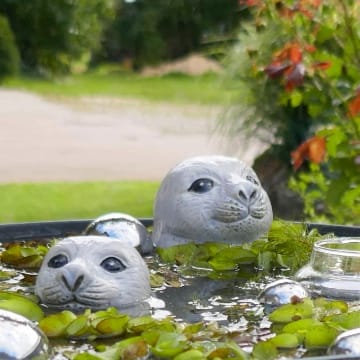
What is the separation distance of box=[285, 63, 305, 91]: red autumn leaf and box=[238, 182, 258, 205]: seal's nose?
1143 millimetres

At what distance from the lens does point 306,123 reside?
22.2 ft

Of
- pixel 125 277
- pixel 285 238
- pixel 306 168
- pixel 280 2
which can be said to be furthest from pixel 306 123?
pixel 125 277

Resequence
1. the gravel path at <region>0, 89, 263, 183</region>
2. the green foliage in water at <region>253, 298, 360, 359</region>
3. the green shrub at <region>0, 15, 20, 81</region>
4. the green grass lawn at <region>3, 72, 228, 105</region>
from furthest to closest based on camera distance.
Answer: the green grass lawn at <region>3, 72, 228, 105</region>
the gravel path at <region>0, 89, 263, 183</region>
the green shrub at <region>0, 15, 20, 81</region>
the green foliage in water at <region>253, 298, 360, 359</region>

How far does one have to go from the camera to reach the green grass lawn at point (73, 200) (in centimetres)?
795

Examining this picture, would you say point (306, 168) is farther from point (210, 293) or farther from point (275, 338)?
point (275, 338)

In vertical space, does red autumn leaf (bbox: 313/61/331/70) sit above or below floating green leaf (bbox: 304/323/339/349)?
above

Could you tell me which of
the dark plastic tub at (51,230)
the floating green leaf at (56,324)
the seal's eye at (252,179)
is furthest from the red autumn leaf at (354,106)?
the floating green leaf at (56,324)

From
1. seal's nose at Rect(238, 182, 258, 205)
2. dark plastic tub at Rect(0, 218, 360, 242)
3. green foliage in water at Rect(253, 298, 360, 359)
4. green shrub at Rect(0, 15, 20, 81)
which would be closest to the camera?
green foliage in water at Rect(253, 298, 360, 359)

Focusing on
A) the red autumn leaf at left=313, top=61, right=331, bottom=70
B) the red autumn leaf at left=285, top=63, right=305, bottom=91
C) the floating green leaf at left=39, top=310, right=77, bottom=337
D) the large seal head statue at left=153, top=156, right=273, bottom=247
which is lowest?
the floating green leaf at left=39, top=310, right=77, bottom=337

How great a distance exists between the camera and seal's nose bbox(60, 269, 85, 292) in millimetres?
2270

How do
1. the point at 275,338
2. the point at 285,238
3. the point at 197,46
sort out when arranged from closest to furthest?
the point at 275,338 → the point at 285,238 → the point at 197,46

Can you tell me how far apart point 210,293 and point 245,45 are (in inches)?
169

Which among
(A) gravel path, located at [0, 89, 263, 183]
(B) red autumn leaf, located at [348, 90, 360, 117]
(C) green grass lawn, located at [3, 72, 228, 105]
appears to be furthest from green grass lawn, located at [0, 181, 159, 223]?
(C) green grass lawn, located at [3, 72, 228, 105]

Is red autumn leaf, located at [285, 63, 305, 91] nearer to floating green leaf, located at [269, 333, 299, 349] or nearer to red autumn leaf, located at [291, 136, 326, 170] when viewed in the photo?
red autumn leaf, located at [291, 136, 326, 170]
